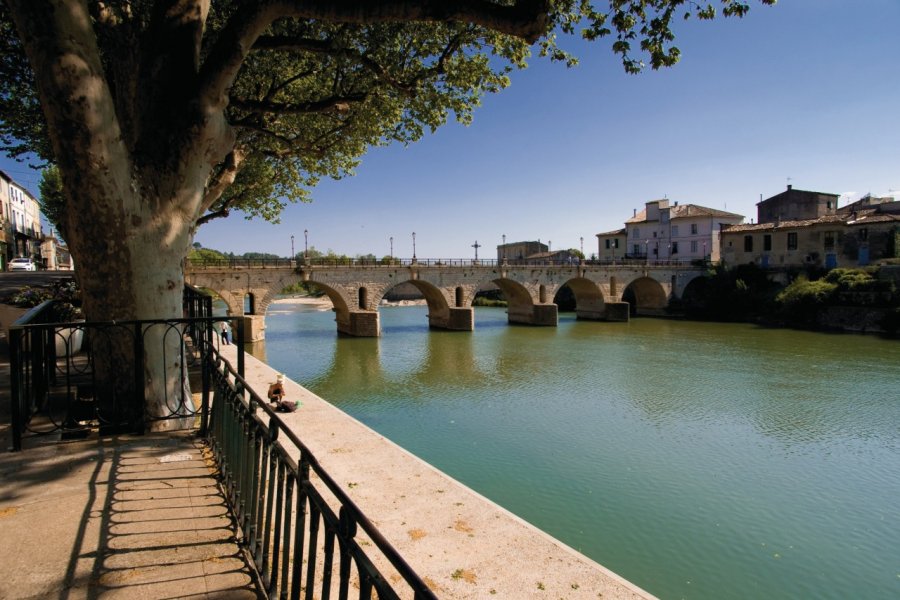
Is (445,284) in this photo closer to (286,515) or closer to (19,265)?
(19,265)

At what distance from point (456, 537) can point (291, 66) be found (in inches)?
465

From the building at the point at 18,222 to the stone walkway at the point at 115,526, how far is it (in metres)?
44.7

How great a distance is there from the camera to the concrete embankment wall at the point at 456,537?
416 cm

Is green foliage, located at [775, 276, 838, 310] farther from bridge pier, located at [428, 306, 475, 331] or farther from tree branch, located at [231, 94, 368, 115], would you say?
tree branch, located at [231, 94, 368, 115]

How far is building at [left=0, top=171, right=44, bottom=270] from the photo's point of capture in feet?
132

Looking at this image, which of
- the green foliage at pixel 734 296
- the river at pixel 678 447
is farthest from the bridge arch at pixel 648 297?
the river at pixel 678 447

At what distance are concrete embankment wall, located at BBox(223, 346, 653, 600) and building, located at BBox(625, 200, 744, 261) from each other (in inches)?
2116

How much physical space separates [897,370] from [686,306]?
26889 millimetres

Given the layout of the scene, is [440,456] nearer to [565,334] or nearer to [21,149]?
[21,149]

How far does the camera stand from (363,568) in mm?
1835

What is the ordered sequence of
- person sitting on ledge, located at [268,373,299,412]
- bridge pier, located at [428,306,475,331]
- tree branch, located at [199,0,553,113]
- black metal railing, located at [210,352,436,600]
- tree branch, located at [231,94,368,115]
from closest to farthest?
1. black metal railing, located at [210,352,436,600]
2. tree branch, located at [199,0,553,113]
3. person sitting on ledge, located at [268,373,299,412]
4. tree branch, located at [231,94,368,115]
5. bridge pier, located at [428,306,475,331]

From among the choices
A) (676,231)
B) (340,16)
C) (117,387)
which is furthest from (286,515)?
(676,231)

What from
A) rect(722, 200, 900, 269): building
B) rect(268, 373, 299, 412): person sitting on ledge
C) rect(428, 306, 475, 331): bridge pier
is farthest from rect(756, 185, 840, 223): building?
rect(268, 373, 299, 412): person sitting on ledge

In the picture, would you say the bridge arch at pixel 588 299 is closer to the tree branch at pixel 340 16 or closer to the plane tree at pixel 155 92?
the plane tree at pixel 155 92
